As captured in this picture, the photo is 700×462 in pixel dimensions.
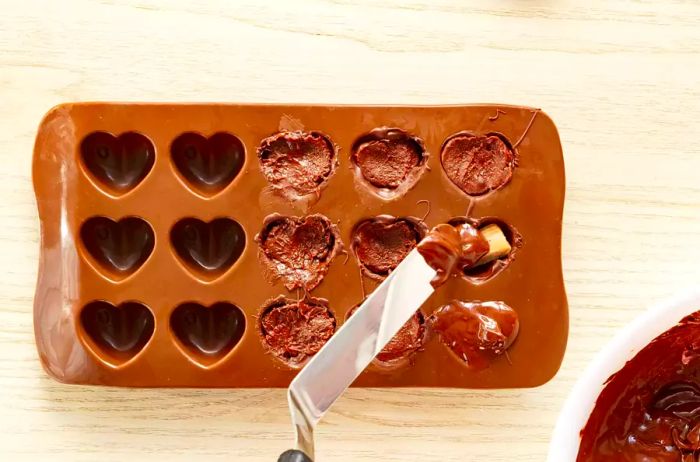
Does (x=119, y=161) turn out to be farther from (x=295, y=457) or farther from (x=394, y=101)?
(x=295, y=457)

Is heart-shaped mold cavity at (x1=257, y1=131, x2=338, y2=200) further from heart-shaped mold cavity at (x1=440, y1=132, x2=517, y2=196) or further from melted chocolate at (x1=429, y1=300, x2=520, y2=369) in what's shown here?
→ melted chocolate at (x1=429, y1=300, x2=520, y2=369)

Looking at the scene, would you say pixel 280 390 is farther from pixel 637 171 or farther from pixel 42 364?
pixel 637 171

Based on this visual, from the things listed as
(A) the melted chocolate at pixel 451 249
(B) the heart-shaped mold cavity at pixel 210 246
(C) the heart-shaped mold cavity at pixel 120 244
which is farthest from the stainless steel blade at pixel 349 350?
(C) the heart-shaped mold cavity at pixel 120 244

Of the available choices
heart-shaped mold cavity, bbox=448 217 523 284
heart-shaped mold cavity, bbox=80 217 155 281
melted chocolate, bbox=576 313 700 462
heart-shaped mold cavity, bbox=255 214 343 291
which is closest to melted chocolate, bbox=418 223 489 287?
heart-shaped mold cavity, bbox=448 217 523 284

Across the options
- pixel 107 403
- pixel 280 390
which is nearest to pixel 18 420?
pixel 107 403

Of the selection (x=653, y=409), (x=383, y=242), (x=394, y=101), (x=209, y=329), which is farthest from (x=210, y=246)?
(x=653, y=409)

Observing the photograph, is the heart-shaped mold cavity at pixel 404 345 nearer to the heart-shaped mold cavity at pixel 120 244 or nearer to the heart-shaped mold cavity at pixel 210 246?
the heart-shaped mold cavity at pixel 210 246
